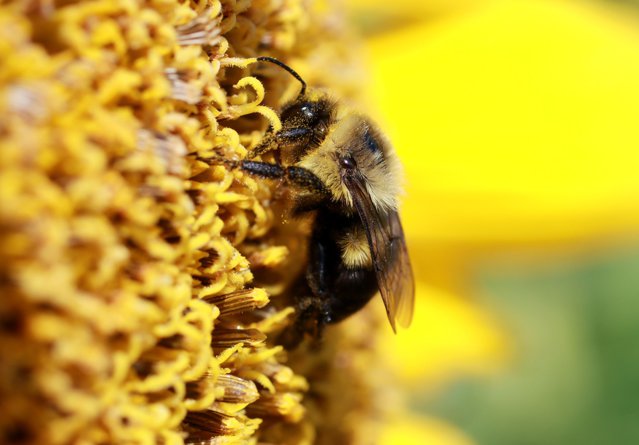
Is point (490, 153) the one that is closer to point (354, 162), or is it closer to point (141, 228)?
point (354, 162)

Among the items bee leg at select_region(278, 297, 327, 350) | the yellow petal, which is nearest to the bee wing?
bee leg at select_region(278, 297, 327, 350)

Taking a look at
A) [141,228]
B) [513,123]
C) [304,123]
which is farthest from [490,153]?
[141,228]

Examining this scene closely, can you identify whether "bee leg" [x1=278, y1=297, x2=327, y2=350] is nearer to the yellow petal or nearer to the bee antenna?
the bee antenna

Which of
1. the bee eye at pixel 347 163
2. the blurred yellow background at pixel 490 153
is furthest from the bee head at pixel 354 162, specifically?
the blurred yellow background at pixel 490 153

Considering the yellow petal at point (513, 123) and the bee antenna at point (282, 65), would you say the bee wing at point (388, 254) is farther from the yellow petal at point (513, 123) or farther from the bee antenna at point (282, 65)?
the yellow petal at point (513, 123)

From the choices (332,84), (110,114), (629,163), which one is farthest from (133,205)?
(629,163)

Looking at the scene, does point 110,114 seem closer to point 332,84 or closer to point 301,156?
point 301,156
